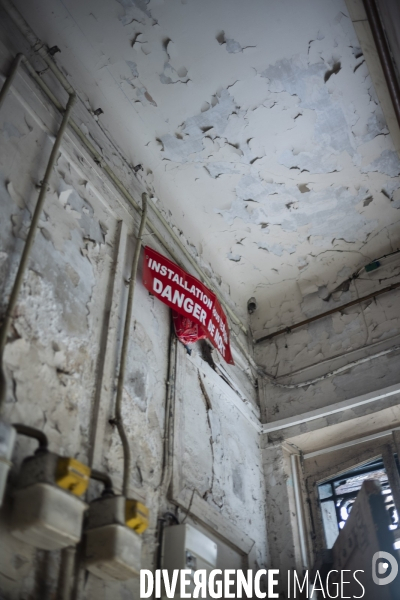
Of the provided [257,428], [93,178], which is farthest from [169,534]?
[93,178]

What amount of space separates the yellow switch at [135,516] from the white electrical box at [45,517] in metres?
0.23

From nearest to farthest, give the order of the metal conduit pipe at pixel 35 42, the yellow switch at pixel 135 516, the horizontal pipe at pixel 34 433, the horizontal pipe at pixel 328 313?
the horizontal pipe at pixel 34 433, the yellow switch at pixel 135 516, the metal conduit pipe at pixel 35 42, the horizontal pipe at pixel 328 313

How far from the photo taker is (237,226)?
3.82m

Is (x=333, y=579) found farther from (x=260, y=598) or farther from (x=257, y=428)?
(x=257, y=428)

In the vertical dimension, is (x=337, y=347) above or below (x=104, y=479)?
above

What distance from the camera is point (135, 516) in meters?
1.72

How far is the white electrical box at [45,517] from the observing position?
1.44 meters

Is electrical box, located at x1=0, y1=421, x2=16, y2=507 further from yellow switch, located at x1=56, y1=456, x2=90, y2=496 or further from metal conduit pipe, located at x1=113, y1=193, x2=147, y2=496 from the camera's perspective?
metal conduit pipe, located at x1=113, y1=193, x2=147, y2=496

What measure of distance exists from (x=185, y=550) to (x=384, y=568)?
3.46 feet

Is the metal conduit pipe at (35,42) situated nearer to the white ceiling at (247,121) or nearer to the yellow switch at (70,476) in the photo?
the white ceiling at (247,121)

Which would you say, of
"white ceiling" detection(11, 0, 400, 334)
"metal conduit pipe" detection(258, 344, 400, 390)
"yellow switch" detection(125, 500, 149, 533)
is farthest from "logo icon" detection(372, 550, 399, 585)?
"white ceiling" detection(11, 0, 400, 334)

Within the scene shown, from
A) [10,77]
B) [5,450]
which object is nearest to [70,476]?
[5,450]

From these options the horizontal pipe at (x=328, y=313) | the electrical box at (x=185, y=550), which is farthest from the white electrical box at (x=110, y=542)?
the horizontal pipe at (x=328, y=313)

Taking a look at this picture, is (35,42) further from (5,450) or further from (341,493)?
(341,493)
